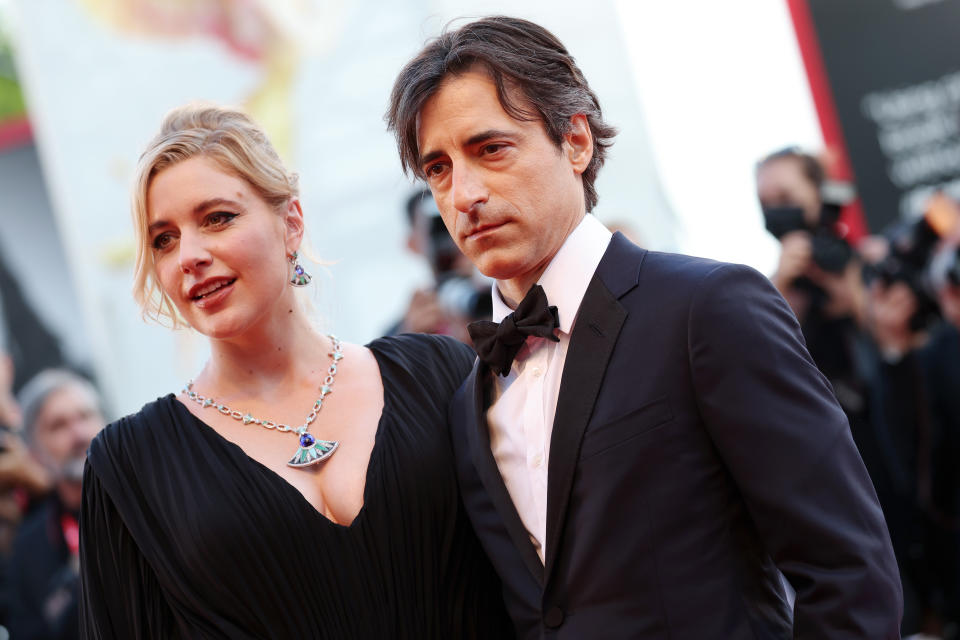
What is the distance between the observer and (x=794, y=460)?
1.47 meters

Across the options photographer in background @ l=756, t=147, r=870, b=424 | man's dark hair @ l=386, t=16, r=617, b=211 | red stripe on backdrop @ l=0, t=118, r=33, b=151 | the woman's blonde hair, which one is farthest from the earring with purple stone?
red stripe on backdrop @ l=0, t=118, r=33, b=151

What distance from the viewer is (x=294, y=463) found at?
2.04m

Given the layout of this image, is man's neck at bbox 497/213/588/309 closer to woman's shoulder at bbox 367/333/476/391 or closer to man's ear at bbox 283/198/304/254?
woman's shoulder at bbox 367/333/476/391

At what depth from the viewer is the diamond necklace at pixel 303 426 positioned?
2.05 metres

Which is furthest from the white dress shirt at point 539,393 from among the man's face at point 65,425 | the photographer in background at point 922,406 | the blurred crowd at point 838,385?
the man's face at point 65,425

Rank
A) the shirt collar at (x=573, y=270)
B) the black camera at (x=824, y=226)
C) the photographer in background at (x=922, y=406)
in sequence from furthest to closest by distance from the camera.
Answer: the photographer in background at (x=922, y=406), the black camera at (x=824, y=226), the shirt collar at (x=573, y=270)

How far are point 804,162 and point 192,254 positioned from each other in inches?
106

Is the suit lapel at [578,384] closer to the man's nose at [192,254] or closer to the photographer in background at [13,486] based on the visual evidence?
the man's nose at [192,254]

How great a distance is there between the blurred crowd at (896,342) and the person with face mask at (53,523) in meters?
2.68

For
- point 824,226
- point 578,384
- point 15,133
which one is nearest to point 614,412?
point 578,384

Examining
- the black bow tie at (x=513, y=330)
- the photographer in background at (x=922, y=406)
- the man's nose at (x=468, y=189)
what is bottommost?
the photographer in background at (x=922, y=406)

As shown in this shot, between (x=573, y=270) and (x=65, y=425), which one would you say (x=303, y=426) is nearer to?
(x=573, y=270)

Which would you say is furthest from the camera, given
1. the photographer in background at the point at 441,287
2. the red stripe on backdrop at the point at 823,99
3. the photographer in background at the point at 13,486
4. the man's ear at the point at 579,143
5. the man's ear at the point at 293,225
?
the red stripe on backdrop at the point at 823,99

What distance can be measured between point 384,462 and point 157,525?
44cm
